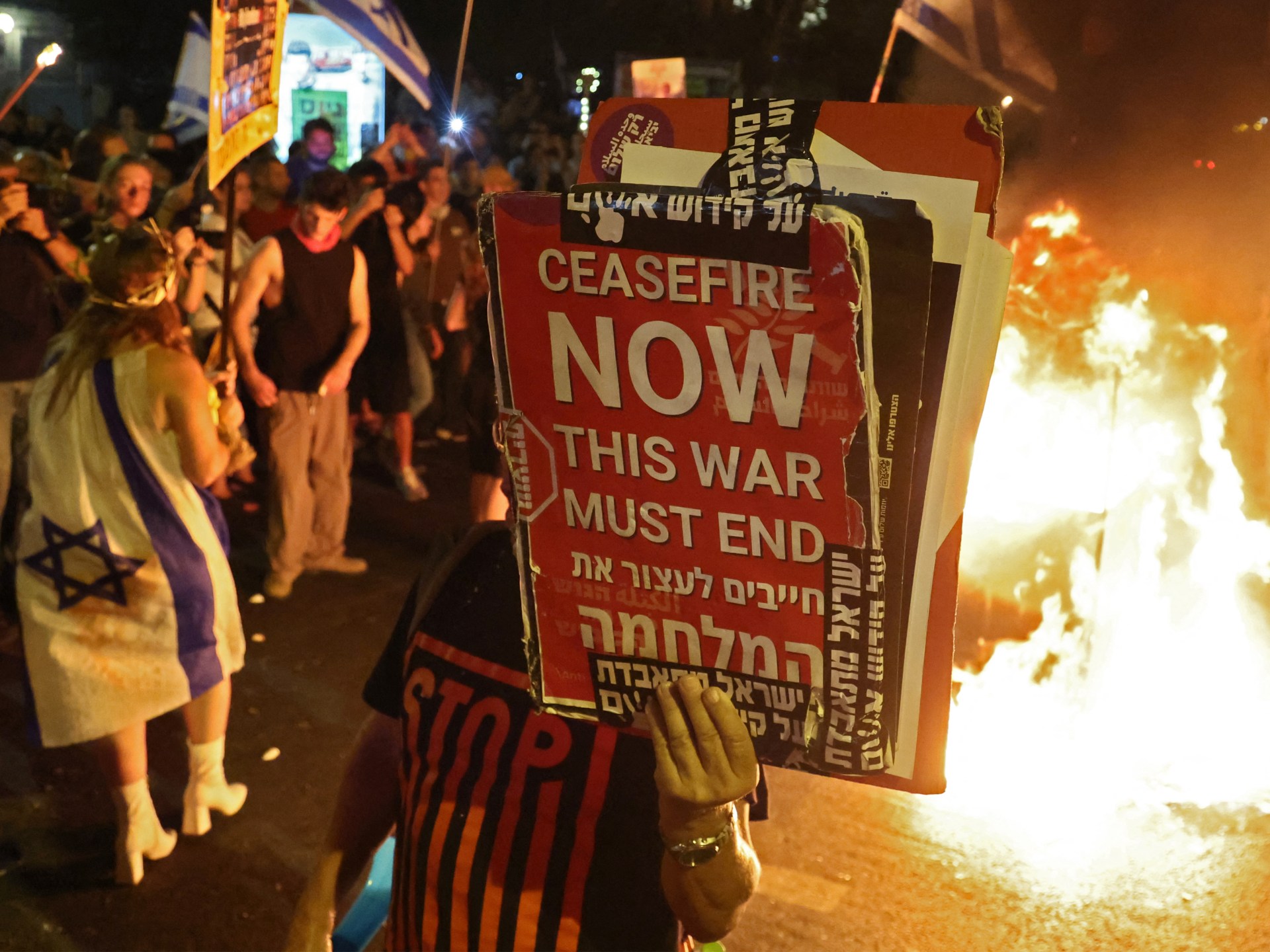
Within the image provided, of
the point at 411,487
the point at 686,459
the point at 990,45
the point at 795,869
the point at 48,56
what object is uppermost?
the point at 990,45

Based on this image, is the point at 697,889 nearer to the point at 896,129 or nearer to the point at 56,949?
the point at 896,129

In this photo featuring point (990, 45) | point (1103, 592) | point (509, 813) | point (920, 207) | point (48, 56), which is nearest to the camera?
point (920, 207)

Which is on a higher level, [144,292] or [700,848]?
[144,292]

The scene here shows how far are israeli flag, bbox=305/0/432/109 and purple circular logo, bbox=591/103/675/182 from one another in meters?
6.30

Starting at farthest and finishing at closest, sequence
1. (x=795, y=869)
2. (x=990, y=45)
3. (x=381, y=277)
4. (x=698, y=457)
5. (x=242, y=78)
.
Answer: (x=990, y=45)
(x=381, y=277)
(x=242, y=78)
(x=795, y=869)
(x=698, y=457)

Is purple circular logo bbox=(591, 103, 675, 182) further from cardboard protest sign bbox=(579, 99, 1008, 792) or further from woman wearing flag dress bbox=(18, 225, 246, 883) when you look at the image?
woman wearing flag dress bbox=(18, 225, 246, 883)

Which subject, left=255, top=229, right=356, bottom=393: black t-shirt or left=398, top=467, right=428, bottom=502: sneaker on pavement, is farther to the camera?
left=398, top=467, right=428, bottom=502: sneaker on pavement

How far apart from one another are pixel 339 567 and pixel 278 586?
1.49 feet

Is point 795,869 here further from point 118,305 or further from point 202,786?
point 118,305

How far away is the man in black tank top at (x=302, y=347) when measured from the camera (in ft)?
20.0

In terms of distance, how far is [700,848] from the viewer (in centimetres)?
138

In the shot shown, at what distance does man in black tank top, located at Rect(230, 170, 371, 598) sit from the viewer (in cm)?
611

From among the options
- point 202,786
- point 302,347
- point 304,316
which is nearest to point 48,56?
point 304,316

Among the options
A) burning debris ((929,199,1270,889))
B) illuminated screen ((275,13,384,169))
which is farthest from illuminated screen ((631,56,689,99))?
illuminated screen ((275,13,384,169))
